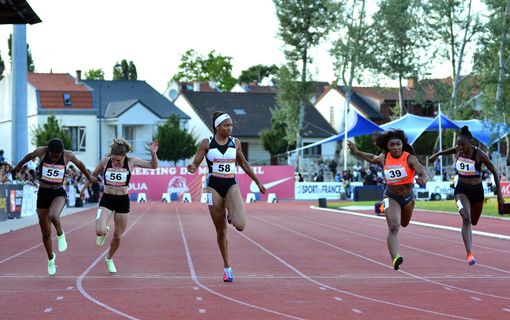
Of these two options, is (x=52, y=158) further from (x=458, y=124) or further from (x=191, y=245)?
(x=458, y=124)

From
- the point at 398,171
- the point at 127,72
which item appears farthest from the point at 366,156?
the point at 127,72

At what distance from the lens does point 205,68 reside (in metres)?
139

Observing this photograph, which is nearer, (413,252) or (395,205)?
(395,205)

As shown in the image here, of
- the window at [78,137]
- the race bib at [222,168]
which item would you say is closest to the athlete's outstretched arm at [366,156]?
the race bib at [222,168]

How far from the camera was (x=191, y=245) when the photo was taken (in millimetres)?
21062

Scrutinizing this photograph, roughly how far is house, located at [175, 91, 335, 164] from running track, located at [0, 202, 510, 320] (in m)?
64.4

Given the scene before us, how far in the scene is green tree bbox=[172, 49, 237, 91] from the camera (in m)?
139

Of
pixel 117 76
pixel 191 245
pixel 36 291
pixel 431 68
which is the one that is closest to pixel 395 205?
pixel 36 291

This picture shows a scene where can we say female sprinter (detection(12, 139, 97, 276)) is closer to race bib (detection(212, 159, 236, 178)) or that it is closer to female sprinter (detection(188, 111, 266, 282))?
female sprinter (detection(188, 111, 266, 282))

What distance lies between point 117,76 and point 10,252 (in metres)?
115

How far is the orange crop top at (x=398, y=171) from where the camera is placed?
45.6 ft

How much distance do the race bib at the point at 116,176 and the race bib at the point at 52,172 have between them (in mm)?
661

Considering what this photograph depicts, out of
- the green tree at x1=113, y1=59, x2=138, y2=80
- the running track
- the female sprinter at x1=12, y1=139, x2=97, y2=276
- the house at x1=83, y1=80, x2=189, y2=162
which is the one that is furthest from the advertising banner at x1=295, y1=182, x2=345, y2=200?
the green tree at x1=113, y1=59, x2=138, y2=80

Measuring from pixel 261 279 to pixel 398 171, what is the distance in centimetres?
243
